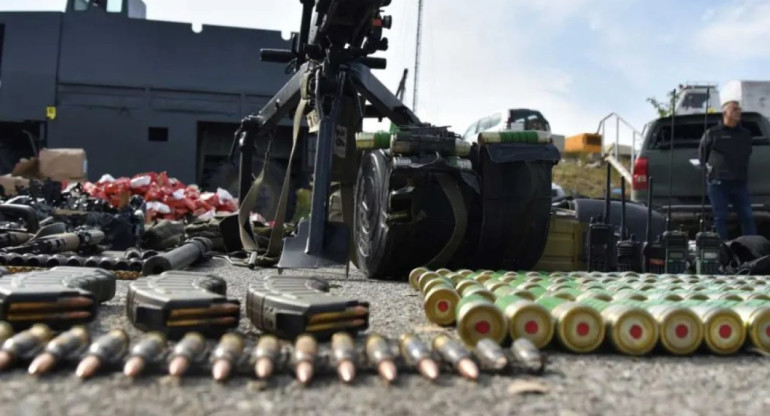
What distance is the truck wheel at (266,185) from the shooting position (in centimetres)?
1138

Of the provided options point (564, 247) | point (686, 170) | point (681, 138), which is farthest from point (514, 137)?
point (681, 138)

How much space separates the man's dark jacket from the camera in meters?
7.08

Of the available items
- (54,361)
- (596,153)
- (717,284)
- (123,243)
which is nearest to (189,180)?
(123,243)

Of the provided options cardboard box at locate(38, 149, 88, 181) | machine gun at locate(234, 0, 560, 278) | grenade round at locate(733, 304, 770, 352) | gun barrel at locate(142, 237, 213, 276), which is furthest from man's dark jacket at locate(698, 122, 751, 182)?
cardboard box at locate(38, 149, 88, 181)

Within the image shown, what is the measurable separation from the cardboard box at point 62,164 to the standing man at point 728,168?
9.07 meters

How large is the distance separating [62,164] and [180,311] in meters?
10.6

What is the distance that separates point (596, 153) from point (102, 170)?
2674 cm

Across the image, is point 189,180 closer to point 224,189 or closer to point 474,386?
point 224,189

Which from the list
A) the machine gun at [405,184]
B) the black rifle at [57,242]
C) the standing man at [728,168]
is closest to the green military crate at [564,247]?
the machine gun at [405,184]

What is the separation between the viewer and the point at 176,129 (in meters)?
13.1

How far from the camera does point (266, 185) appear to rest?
40.2ft

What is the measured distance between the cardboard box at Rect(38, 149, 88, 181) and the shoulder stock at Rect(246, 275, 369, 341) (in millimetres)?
10288

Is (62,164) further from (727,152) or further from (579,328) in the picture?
(579,328)

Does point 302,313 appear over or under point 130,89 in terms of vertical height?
under
